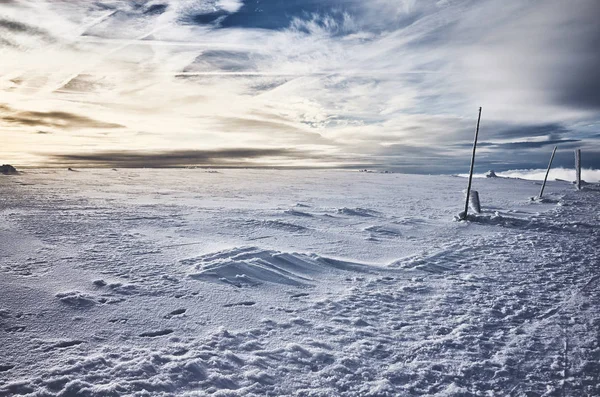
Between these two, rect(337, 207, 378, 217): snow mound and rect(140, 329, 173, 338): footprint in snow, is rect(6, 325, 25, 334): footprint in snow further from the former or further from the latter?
rect(337, 207, 378, 217): snow mound

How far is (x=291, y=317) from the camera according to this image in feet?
15.1

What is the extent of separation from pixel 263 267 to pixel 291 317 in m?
2.19

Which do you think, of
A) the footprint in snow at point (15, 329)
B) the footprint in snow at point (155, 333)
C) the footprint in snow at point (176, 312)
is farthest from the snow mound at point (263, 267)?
the footprint in snow at point (15, 329)

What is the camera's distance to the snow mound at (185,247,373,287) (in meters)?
6.09

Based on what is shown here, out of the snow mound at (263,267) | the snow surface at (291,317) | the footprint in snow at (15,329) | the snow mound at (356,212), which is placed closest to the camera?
the snow surface at (291,317)

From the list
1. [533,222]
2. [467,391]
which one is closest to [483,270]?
[467,391]

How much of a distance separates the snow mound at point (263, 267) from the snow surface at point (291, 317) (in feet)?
0.14

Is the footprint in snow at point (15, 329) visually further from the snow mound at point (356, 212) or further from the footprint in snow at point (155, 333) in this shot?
the snow mound at point (356, 212)

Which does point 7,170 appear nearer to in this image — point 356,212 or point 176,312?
point 356,212

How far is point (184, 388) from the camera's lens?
9.84 feet

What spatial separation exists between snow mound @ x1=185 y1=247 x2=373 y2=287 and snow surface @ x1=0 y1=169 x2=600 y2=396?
1.7 inches

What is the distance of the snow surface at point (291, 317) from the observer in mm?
3143

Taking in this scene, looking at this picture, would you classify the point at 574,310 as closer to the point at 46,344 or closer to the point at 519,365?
the point at 519,365

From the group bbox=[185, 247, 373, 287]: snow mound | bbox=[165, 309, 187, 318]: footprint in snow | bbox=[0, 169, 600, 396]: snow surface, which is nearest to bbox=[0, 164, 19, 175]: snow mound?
A: bbox=[0, 169, 600, 396]: snow surface
